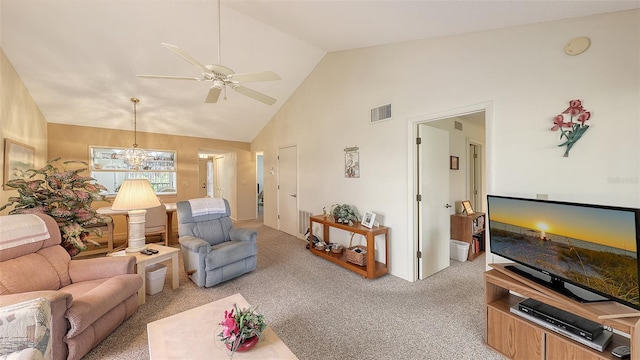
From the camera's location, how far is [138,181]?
8.92 feet

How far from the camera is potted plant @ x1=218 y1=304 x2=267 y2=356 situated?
1.31 meters

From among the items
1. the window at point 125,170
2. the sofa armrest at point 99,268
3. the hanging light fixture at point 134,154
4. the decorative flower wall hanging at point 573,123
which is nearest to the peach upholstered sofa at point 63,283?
Answer: the sofa armrest at point 99,268

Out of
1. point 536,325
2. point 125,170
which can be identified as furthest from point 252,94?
point 125,170

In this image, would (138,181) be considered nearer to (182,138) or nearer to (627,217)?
(182,138)

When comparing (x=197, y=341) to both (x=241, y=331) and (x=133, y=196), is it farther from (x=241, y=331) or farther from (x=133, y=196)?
(x=133, y=196)

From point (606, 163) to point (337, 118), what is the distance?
300 cm

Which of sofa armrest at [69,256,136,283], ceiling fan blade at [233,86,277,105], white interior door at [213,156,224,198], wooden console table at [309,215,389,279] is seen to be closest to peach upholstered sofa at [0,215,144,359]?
sofa armrest at [69,256,136,283]

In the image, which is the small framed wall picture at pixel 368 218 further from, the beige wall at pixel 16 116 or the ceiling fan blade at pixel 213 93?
the beige wall at pixel 16 116

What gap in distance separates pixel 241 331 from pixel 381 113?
2.91 meters

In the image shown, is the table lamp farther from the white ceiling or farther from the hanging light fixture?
the hanging light fixture

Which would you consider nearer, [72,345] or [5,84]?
[72,345]

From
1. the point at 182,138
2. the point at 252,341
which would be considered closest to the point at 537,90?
the point at 252,341

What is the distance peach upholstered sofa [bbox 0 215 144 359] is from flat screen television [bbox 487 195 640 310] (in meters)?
3.17

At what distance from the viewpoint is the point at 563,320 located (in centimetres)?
151
